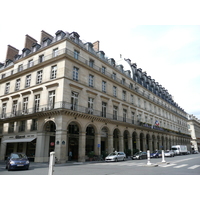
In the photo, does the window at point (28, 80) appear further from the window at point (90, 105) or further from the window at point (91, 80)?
the window at point (90, 105)

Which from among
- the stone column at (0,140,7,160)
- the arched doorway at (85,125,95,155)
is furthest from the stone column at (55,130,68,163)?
the stone column at (0,140,7,160)

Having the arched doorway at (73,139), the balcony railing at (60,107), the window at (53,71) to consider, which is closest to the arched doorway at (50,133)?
the balcony railing at (60,107)

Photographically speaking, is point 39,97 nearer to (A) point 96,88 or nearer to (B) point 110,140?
(A) point 96,88

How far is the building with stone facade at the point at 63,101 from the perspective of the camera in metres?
22.1

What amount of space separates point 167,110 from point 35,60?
140 feet

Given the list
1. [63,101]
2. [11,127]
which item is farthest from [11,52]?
[63,101]

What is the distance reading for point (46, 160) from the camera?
850 inches

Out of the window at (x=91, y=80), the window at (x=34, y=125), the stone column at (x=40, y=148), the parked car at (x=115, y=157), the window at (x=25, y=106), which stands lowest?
the parked car at (x=115, y=157)

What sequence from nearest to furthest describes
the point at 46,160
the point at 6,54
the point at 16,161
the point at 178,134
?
the point at 16,161 < the point at 46,160 < the point at 6,54 < the point at 178,134

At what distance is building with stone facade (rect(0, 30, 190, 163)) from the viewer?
A: 869 inches

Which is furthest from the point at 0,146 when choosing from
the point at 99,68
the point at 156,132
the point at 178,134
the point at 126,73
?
the point at 178,134

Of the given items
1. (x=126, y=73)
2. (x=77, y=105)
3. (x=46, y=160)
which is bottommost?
(x=46, y=160)

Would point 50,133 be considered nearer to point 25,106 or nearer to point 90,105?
point 25,106

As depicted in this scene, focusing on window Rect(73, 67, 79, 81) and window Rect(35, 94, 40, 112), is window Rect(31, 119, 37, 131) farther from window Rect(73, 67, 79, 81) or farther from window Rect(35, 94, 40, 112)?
window Rect(73, 67, 79, 81)
